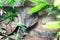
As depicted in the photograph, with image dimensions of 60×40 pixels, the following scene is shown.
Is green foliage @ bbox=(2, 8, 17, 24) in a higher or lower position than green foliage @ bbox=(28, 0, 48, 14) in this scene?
lower

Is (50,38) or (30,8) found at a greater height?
(30,8)

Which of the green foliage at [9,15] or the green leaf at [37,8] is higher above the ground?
the green leaf at [37,8]

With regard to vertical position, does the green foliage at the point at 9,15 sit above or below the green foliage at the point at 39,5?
below

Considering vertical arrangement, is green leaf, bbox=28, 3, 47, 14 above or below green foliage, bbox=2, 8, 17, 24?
above

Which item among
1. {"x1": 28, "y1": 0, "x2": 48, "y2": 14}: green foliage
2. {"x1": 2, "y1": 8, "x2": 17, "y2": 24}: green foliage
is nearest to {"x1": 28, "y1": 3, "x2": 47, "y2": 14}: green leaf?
{"x1": 28, "y1": 0, "x2": 48, "y2": 14}: green foliage

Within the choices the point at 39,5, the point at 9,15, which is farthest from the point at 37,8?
the point at 9,15

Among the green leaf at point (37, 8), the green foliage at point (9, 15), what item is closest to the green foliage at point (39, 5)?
the green leaf at point (37, 8)

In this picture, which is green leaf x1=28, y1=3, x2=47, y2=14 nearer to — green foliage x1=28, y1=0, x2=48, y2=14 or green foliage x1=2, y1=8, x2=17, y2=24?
green foliage x1=28, y1=0, x2=48, y2=14

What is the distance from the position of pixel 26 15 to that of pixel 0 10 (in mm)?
331

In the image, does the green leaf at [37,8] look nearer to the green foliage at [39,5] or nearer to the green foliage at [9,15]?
the green foliage at [39,5]

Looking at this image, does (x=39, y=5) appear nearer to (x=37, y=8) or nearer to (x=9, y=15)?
(x=37, y=8)

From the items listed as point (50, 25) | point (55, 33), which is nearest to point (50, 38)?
point (55, 33)

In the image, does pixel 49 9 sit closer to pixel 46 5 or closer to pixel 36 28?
pixel 46 5

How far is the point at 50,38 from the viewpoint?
2.36 meters
